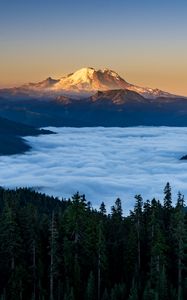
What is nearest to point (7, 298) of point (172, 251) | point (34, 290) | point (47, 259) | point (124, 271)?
point (34, 290)

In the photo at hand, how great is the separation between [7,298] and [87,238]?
14640mm

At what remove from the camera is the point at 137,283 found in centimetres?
8388

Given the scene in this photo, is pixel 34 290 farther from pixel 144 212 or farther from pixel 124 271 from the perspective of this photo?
pixel 144 212

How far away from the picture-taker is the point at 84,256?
87938mm

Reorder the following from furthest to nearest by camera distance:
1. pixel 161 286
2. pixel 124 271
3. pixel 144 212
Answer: pixel 144 212
pixel 124 271
pixel 161 286

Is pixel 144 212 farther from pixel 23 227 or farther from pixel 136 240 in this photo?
pixel 23 227

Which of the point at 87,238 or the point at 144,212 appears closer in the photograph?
Answer: the point at 87,238

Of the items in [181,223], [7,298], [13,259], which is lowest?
[7,298]

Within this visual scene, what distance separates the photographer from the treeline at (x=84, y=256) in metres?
82.5

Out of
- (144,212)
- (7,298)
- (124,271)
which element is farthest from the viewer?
(144,212)

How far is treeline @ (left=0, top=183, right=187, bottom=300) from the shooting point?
82.5m

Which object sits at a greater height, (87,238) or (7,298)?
(87,238)

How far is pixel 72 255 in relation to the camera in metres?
87.4

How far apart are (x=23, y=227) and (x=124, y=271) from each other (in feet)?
55.9
